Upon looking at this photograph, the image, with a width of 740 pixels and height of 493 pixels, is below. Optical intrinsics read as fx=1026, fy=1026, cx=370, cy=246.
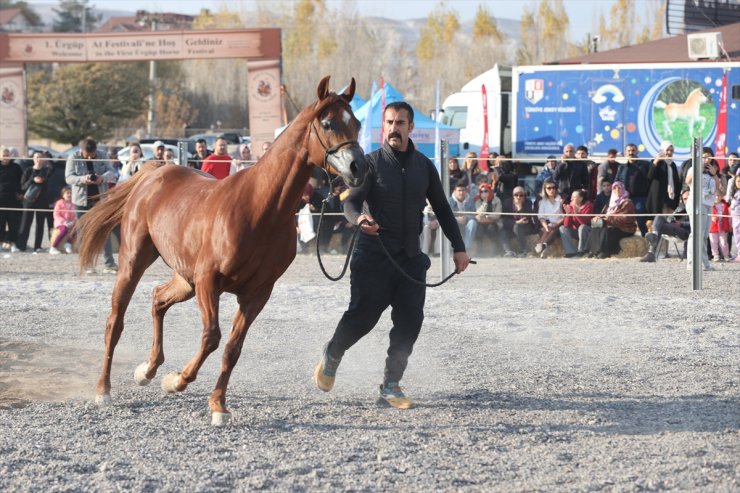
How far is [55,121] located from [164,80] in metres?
11.7

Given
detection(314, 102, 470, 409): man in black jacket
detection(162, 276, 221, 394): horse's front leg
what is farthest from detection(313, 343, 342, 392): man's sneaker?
detection(162, 276, 221, 394): horse's front leg

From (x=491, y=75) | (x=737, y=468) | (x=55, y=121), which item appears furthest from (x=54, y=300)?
(x=55, y=121)

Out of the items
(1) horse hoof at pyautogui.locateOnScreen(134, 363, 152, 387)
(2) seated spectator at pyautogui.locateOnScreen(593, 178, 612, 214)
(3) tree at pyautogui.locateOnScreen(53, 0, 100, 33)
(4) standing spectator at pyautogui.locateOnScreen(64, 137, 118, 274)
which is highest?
(3) tree at pyautogui.locateOnScreen(53, 0, 100, 33)

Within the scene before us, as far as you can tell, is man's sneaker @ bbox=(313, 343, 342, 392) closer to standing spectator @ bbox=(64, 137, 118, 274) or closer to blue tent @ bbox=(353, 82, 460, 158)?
standing spectator @ bbox=(64, 137, 118, 274)

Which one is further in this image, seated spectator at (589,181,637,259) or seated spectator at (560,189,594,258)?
seated spectator at (560,189,594,258)

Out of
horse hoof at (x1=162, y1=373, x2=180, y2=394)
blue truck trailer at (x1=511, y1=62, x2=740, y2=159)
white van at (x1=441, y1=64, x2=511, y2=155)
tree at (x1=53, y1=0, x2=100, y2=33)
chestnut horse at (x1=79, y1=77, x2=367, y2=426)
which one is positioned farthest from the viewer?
tree at (x1=53, y1=0, x2=100, y2=33)

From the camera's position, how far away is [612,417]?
5.72 metres

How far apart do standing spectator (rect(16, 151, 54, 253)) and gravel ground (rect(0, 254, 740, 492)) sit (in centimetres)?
501

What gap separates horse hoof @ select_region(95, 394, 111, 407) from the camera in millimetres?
6020

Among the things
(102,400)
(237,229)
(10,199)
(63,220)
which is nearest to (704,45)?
(63,220)

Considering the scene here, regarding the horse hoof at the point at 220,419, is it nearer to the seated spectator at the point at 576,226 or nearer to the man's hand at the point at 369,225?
the man's hand at the point at 369,225

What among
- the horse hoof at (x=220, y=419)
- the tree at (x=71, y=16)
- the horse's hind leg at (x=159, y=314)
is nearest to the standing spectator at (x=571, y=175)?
the horse's hind leg at (x=159, y=314)

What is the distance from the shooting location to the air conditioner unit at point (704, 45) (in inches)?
763

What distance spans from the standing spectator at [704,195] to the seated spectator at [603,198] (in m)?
1.47
